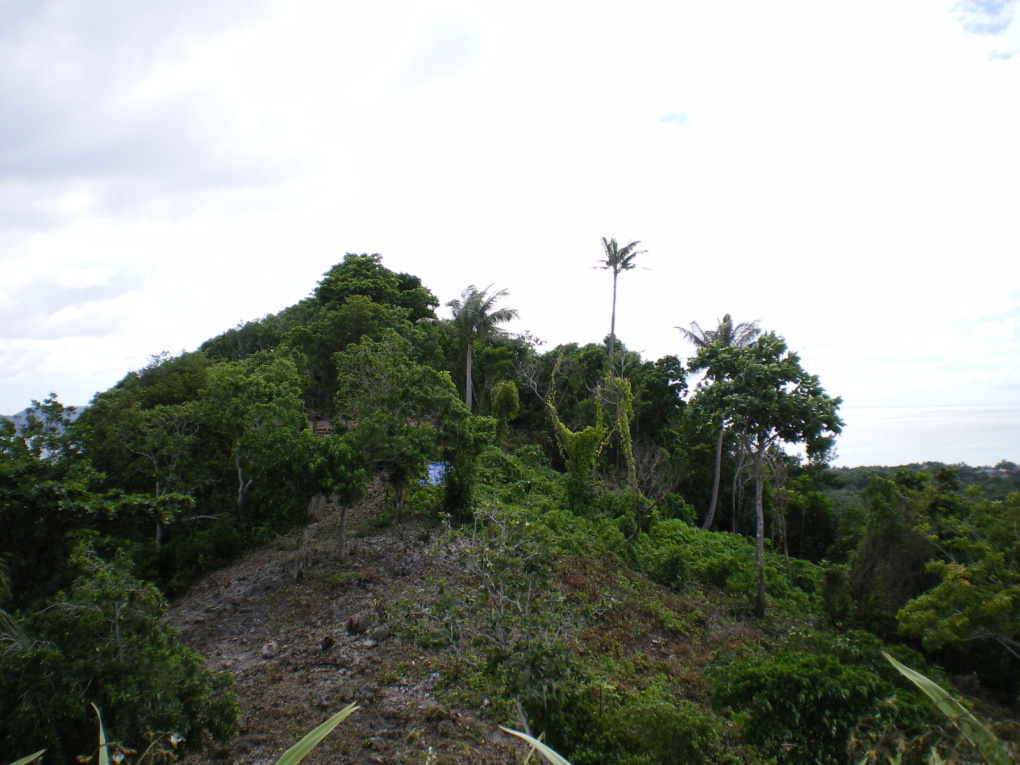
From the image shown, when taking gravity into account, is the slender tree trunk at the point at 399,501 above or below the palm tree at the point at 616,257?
below

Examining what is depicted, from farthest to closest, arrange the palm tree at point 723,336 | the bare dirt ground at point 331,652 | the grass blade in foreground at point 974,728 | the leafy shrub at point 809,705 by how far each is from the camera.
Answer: the palm tree at point 723,336 < the bare dirt ground at point 331,652 < the leafy shrub at point 809,705 < the grass blade in foreground at point 974,728

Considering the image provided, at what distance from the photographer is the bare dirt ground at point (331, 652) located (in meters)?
6.95

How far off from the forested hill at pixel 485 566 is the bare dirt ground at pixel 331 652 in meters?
0.06

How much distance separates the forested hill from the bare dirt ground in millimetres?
65

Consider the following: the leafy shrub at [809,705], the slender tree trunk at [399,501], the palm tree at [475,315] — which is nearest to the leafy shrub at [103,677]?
the leafy shrub at [809,705]

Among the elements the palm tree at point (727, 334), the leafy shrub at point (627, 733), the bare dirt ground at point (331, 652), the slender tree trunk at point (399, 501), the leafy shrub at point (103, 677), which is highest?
the palm tree at point (727, 334)

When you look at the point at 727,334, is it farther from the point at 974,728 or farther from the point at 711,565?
the point at 974,728

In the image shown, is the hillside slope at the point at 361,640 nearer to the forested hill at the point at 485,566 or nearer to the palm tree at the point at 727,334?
the forested hill at the point at 485,566

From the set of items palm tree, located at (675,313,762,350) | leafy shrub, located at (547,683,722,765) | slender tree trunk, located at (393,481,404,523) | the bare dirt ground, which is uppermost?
palm tree, located at (675,313,762,350)

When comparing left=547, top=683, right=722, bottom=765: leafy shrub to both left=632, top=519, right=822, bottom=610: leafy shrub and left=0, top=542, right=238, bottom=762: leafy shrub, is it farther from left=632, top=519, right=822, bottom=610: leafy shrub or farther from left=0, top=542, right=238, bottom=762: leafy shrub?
left=632, top=519, right=822, bottom=610: leafy shrub

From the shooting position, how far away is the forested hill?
542cm

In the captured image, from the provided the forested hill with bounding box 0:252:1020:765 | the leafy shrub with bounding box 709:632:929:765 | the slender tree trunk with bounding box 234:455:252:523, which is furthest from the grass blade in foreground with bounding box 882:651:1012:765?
the slender tree trunk with bounding box 234:455:252:523

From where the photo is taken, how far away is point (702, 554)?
52.1 feet

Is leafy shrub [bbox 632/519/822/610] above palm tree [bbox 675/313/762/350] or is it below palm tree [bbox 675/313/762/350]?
below
